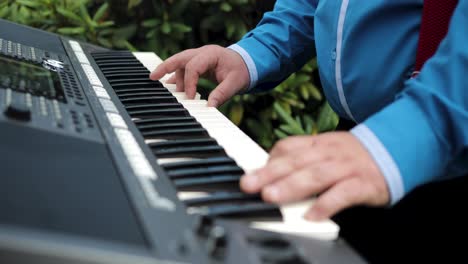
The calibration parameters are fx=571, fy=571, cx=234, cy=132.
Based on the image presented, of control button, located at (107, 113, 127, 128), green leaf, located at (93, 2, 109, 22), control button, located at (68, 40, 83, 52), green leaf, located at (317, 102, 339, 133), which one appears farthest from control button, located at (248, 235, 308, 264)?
green leaf, located at (93, 2, 109, 22)

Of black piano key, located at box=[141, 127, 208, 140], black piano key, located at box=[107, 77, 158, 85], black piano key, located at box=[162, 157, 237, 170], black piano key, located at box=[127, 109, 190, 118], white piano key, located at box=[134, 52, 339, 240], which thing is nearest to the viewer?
white piano key, located at box=[134, 52, 339, 240]

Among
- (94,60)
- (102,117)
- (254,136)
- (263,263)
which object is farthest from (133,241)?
(254,136)

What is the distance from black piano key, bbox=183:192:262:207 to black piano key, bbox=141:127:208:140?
221 millimetres

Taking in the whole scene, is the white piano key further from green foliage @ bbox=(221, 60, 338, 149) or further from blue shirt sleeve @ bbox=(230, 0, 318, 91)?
green foliage @ bbox=(221, 60, 338, 149)

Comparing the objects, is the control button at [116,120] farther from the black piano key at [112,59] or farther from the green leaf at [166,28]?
the green leaf at [166,28]

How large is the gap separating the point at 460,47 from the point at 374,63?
0.30 meters

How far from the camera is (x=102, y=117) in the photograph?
83cm

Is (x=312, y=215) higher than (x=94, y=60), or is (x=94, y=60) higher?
(x=312, y=215)

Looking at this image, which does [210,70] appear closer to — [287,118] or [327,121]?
[287,118]

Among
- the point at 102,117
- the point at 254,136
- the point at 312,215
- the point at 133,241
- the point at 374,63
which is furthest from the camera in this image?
the point at 254,136

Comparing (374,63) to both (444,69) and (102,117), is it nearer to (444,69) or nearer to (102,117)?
(444,69)

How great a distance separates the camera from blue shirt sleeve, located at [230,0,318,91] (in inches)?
51.5

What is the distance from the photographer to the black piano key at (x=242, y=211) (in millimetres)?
561

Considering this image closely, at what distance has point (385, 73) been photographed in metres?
1.00
